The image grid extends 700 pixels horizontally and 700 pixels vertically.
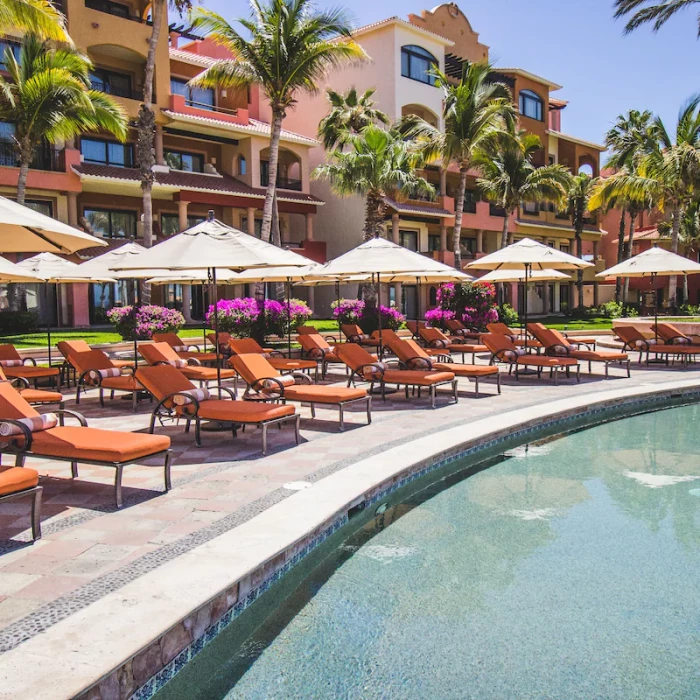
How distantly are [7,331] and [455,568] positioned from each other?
2163 centimetres

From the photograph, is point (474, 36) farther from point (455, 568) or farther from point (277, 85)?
point (455, 568)

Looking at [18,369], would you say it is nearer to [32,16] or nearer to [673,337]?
[32,16]

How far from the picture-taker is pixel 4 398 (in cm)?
619

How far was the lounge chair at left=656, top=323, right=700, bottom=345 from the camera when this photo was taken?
1762 cm

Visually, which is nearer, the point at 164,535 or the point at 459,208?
the point at 164,535

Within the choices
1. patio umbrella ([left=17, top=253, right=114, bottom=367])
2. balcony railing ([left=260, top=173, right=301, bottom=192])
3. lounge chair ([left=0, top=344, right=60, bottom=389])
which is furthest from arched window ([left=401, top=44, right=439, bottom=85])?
lounge chair ([left=0, top=344, right=60, bottom=389])

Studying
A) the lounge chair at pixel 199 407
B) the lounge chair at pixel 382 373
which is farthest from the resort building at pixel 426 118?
the lounge chair at pixel 199 407

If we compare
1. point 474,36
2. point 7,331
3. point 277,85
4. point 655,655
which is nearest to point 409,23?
point 474,36

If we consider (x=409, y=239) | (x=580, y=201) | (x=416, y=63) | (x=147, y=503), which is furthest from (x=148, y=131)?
(x=580, y=201)

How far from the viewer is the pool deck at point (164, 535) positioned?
324 cm

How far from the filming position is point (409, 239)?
40.1m

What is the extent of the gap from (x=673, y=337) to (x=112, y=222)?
2365 cm

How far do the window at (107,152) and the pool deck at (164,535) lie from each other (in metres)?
23.1

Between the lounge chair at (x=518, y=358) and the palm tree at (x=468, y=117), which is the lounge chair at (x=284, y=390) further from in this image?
the palm tree at (x=468, y=117)
